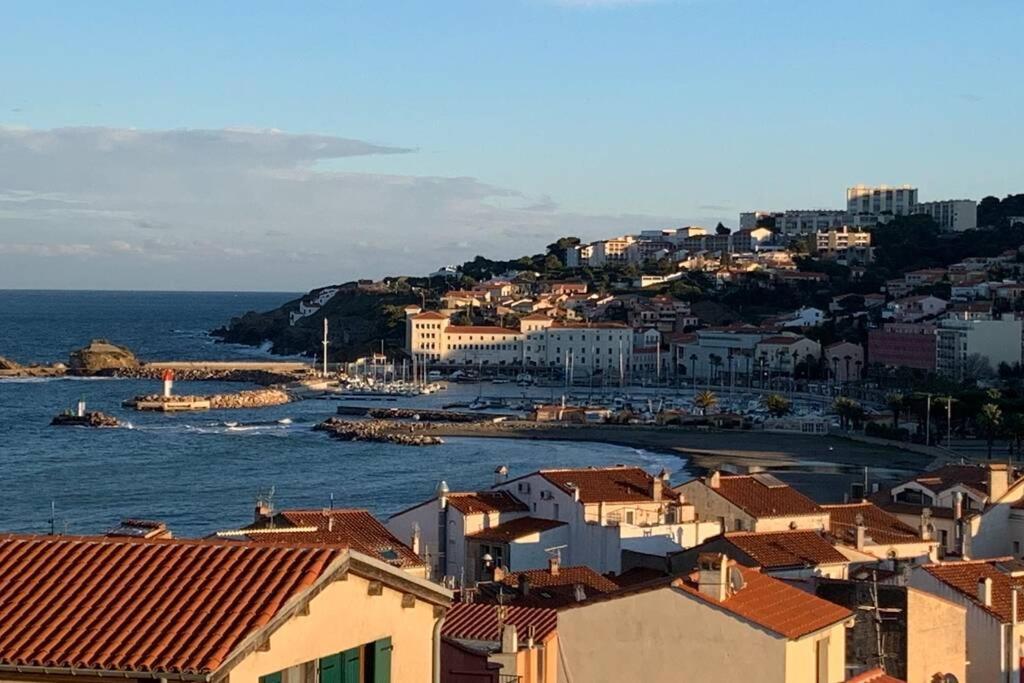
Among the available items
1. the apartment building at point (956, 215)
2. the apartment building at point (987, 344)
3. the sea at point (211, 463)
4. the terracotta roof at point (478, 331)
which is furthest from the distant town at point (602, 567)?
the apartment building at point (956, 215)

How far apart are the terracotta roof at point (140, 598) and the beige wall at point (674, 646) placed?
126 inches

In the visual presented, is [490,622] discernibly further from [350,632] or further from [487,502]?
[487,502]

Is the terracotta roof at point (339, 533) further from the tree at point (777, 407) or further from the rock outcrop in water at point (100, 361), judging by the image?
the rock outcrop in water at point (100, 361)

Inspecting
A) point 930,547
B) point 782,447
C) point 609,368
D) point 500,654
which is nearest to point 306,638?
point 500,654

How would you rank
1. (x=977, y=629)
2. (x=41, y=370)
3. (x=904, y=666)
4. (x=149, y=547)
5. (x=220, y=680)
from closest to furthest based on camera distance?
(x=220, y=680) → (x=149, y=547) → (x=904, y=666) → (x=977, y=629) → (x=41, y=370)

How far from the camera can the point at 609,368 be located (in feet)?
317

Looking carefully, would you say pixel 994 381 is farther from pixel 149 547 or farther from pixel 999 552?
pixel 149 547

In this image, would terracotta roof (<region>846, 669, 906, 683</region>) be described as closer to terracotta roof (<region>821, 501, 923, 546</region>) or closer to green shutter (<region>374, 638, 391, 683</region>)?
green shutter (<region>374, 638, 391, 683</region>)

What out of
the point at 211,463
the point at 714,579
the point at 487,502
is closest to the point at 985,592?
the point at 714,579

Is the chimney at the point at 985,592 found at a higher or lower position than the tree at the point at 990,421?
higher

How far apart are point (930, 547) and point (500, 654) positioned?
37.4 ft

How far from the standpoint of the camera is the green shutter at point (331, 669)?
4426 mm

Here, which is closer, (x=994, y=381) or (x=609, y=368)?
(x=994, y=381)

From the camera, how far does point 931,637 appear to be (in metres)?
9.73
